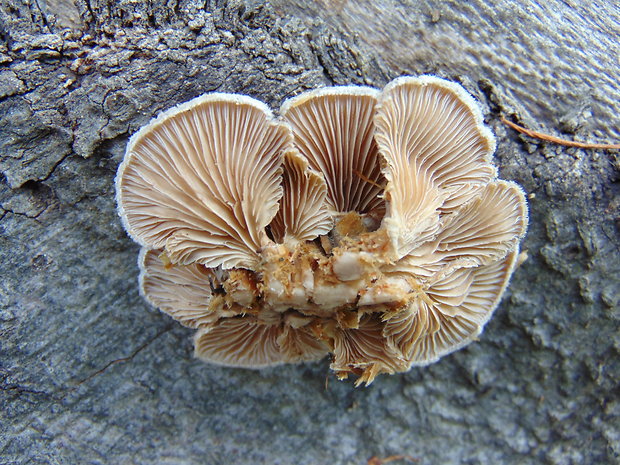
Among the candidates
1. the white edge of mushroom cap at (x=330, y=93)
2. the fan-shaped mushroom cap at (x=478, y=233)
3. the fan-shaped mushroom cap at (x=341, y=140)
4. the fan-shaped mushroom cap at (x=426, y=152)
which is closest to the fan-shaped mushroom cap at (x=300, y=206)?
the fan-shaped mushroom cap at (x=341, y=140)

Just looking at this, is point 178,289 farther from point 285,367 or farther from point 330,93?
point 330,93

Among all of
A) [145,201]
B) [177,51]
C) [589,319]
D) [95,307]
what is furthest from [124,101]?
[589,319]

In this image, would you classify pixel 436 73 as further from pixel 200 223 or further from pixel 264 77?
pixel 200 223

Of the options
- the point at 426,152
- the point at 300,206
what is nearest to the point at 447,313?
the point at 426,152

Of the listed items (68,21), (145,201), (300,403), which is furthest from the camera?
(300,403)

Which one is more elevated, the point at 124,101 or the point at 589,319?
the point at 124,101
